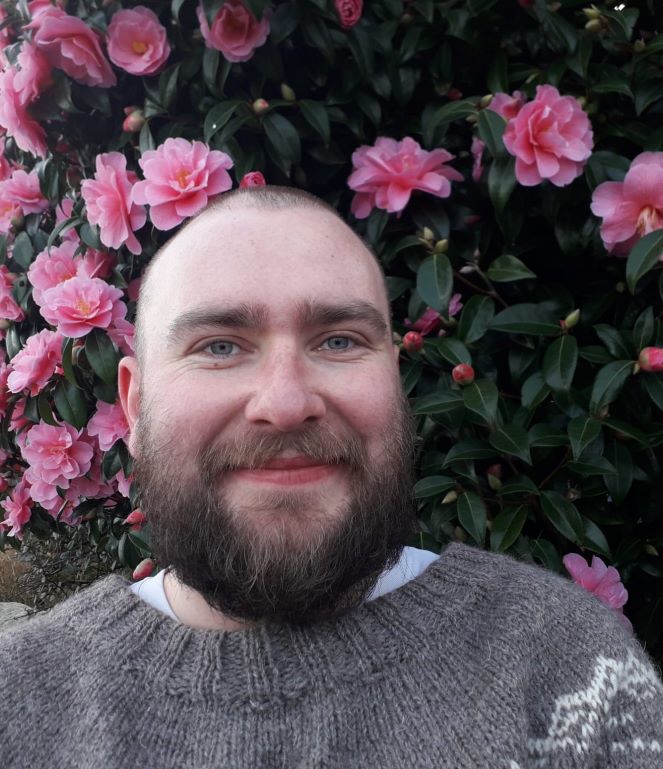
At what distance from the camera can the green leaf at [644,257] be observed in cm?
119

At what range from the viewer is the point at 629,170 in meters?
1.26

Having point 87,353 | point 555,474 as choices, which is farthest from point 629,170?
point 87,353

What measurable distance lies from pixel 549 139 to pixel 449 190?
22cm

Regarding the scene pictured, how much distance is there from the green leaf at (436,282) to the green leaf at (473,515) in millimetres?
387

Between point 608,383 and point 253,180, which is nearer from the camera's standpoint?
point 608,383

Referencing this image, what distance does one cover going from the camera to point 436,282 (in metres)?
1.32

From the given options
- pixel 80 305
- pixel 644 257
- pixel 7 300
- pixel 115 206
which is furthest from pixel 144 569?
pixel 644 257

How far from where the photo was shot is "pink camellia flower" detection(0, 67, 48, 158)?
57.8 inches

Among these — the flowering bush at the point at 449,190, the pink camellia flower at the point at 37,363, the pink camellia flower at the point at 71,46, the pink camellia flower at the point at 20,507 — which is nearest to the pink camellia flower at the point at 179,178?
the flowering bush at the point at 449,190

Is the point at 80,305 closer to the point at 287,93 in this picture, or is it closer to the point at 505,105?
the point at 287,93

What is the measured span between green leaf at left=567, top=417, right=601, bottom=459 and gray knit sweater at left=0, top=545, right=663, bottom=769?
274mm

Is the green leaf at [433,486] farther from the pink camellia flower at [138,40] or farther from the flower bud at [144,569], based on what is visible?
the pink camellia flower at [138,40]

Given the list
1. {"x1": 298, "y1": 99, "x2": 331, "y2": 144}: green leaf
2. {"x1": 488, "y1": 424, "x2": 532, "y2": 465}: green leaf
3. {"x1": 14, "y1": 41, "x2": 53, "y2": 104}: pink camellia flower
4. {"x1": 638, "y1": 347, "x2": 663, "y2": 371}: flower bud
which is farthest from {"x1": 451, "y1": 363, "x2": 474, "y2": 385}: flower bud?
{"x1": 14, "y1": 41, "x2": 53, "y2": 104}: pink camellia flower

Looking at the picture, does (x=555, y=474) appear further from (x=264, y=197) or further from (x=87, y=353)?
(x=87, y=353)
